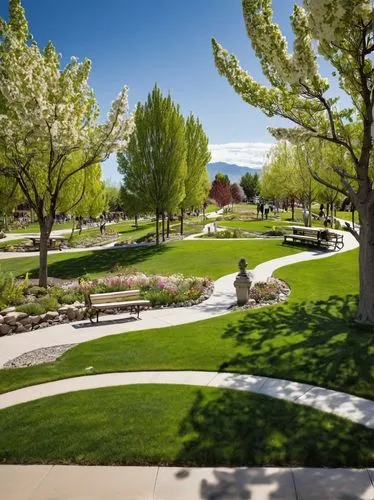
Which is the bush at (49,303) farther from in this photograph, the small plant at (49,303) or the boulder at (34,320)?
the boulder at (34,320)

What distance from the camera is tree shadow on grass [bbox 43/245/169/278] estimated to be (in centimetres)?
2355

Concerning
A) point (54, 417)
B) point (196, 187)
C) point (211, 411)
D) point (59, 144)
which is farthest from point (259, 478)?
point (196, 187)

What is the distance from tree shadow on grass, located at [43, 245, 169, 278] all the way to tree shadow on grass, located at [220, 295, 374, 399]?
12.2 metres

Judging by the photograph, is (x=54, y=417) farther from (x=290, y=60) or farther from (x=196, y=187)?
(x=196, y=187)

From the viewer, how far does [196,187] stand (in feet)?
127

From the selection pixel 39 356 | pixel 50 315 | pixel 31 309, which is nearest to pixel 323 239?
pixel 50 315

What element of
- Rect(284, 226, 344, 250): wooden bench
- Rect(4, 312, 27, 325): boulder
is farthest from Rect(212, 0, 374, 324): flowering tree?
Rect(284, 226, 344, 250): wooden bench

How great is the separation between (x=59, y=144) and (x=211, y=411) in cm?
1206

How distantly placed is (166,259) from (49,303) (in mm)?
12289

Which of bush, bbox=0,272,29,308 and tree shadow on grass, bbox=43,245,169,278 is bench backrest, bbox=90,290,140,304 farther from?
tree shadow on grass, bbox=43,245,169,278

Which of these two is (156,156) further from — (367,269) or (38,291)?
(367,269)

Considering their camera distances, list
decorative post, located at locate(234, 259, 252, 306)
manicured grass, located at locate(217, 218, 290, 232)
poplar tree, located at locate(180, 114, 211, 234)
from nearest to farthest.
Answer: decorative post, located at locate(234, 259, 252, 306), poplar tree, located at locate(180, 114, 211, 234), manicured grass, located at locate(217, 218, 290, 232)

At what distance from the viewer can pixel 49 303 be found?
14.4m

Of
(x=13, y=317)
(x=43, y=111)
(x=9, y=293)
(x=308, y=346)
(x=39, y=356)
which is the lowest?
(x=39, y=356)
